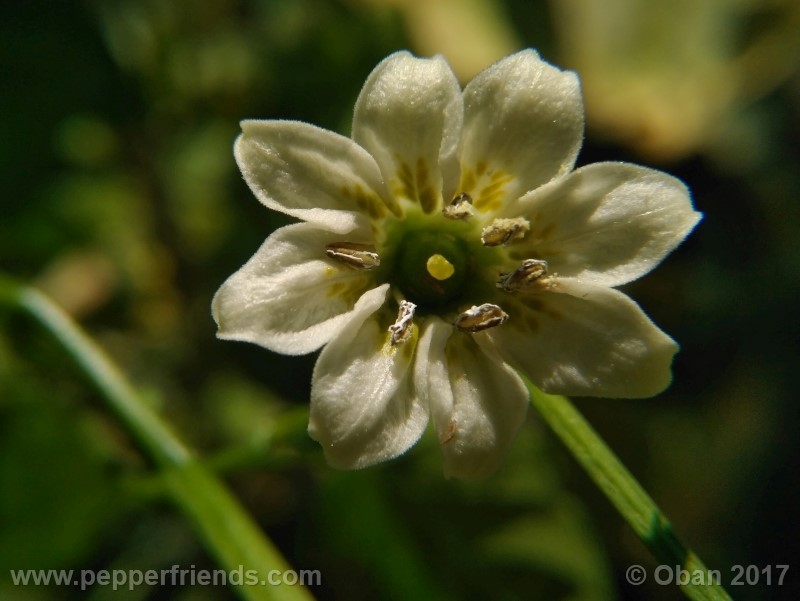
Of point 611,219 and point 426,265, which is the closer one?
point 611,219

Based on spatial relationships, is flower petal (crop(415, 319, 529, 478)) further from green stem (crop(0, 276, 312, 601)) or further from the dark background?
the dark background

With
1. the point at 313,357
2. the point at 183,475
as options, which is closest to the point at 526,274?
the point at 183,475

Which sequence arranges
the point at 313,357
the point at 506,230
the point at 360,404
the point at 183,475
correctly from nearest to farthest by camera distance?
the point at 360,404 → the point at 506,230 → the point at 183,475 → the point at 313,357

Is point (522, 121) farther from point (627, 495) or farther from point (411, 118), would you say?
point (627, 495)

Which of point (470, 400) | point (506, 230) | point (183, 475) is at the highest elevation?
Result: point (506, 230)

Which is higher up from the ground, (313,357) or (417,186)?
(417,186)

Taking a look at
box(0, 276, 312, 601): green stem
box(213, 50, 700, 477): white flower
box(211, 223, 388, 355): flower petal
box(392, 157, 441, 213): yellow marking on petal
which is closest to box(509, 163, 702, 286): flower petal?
box(213, 50, 700, 477): white flower

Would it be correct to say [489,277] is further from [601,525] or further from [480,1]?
[480,1]
